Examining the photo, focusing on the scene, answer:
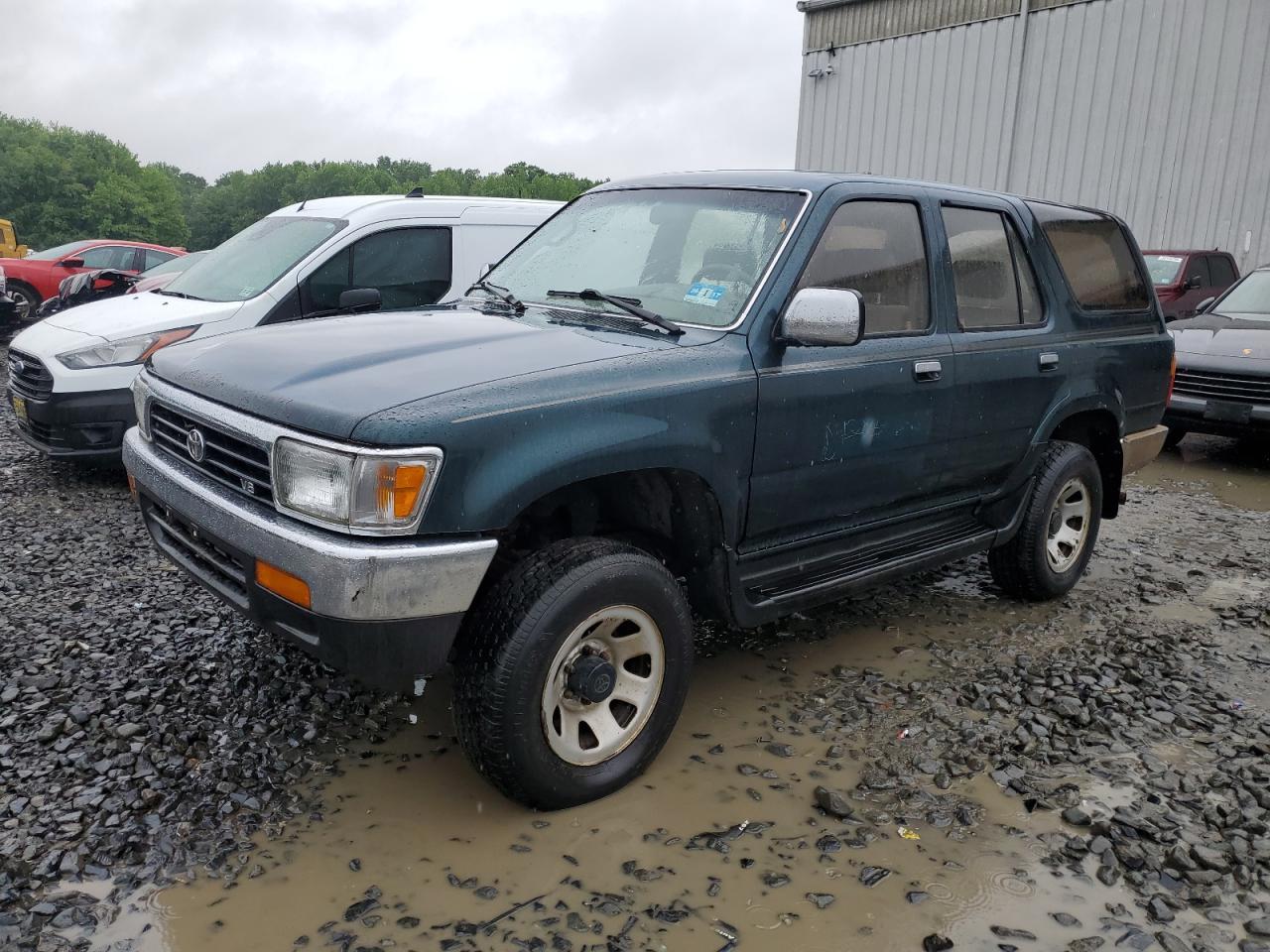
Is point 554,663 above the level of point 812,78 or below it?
below

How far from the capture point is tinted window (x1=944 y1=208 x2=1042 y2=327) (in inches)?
159

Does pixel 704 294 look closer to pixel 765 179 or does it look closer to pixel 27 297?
pixel 765 179

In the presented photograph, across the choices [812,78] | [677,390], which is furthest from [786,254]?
[812,78]

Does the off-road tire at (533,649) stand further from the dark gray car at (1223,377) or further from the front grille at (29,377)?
the dark gray car at (1223,377)

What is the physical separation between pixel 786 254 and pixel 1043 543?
212cm

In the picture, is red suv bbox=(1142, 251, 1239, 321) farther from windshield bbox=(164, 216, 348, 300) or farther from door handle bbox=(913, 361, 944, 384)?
windshield bbox=(164, 216, 348, 300)

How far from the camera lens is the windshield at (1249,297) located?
9039 mm

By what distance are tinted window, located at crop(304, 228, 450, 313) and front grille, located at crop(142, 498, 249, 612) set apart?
11.4 feet

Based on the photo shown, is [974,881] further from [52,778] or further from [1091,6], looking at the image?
[1091,6]

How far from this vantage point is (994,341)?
4098mm

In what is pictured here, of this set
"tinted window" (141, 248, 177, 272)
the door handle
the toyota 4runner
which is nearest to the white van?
the toyota 4runner

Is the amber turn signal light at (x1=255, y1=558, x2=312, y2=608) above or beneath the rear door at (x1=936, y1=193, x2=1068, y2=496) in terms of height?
beneath

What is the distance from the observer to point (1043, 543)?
461cm

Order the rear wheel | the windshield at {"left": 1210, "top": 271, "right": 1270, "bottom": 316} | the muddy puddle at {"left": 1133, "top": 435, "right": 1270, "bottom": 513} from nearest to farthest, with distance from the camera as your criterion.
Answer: the muddy puddle at {"left": 1133, "top": 435, "right": 1270, "bottom": 513} < the windshield at {"left": 1210, "top": 271, "right": 1270, "bottom": 316} < the rear wheel
